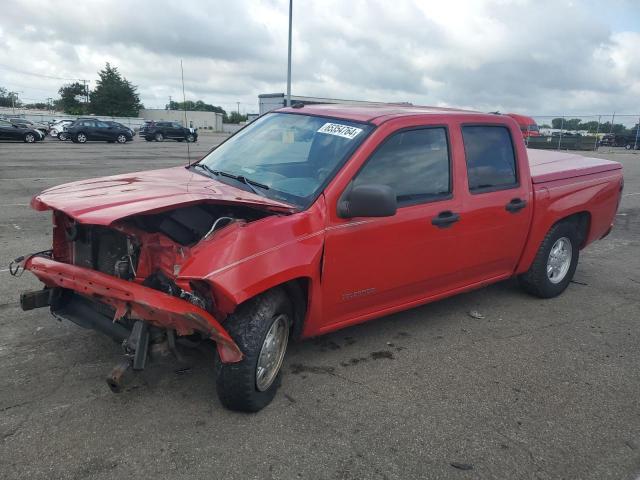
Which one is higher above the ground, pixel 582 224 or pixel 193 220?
pixel 193 220

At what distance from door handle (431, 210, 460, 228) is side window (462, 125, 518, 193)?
13.2 inches

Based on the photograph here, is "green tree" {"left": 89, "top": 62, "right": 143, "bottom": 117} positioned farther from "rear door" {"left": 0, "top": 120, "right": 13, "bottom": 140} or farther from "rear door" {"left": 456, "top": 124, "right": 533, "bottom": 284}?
"rear door" {"left": 456, "top": 124, "right": 533, "bottom": 284}

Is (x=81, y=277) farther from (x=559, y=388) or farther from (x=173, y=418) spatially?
(x=559, y=388)

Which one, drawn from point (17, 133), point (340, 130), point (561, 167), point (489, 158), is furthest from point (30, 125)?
point (489, 158)

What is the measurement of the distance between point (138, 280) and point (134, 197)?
473mm

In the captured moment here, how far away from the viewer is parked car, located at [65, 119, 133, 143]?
32.8 m

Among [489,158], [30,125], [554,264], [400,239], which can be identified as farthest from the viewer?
[30,125]

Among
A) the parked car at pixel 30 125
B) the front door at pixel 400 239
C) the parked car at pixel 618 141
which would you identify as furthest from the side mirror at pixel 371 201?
the parked car at pixel 618 141

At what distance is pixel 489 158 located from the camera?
4582 millimetres

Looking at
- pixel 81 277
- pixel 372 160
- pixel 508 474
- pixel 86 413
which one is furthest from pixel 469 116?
pixel 86 413

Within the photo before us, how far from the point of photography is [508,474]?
9.25ft

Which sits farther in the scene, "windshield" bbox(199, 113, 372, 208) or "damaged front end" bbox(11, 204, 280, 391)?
"windshield" bbox(199, 113, 372, 208)

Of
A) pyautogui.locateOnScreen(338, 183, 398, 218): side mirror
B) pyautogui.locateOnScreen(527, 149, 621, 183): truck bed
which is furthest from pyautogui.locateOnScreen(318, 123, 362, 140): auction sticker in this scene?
pyautogui.locateOnScreen(527, 149, 621, 183): truck bed

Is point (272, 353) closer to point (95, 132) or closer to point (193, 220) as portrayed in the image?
point (193, 220)
